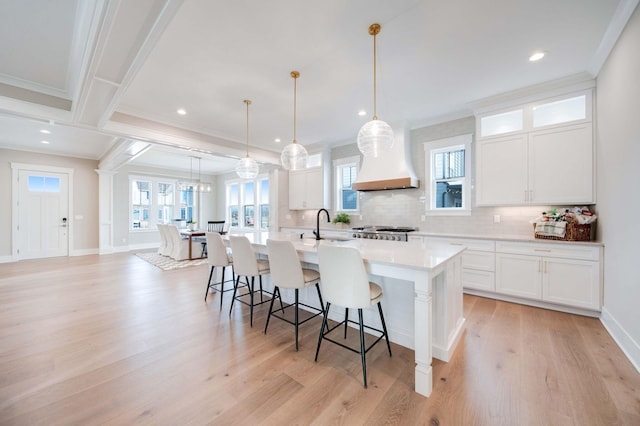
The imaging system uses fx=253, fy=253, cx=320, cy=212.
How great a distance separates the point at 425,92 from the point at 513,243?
232cm

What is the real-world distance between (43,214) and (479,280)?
10.1 m

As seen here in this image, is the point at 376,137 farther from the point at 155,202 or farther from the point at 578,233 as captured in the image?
the point at 155,202

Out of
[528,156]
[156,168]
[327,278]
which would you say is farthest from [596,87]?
[156,168]

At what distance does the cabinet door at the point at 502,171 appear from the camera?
343cm

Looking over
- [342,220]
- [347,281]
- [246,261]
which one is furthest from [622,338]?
[342,220]

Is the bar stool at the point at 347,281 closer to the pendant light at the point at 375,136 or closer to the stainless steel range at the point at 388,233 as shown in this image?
the pendant light at the point at 375,136

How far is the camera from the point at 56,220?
6.86 meters

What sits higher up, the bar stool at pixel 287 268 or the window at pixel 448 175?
the window at pixel 448 175

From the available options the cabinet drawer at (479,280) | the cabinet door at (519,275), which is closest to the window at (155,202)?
the cabinet drawer at (479,280)

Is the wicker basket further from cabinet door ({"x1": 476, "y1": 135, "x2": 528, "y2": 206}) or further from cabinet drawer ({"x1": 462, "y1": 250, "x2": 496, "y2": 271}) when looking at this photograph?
cabinet drawer ({"x1": 462, "y1": 250, "x2": 496, "y2": 271})

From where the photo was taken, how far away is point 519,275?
10.7 feet

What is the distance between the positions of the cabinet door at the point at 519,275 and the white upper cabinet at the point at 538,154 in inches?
30.0

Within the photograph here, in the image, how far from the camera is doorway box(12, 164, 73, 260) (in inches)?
248

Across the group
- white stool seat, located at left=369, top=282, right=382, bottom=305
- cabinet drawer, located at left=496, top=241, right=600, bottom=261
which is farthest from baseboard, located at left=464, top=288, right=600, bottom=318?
white stool seat, located at left=369, top=282, right=382, bottom=305
